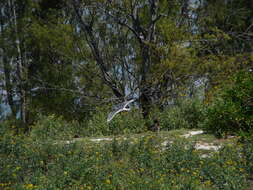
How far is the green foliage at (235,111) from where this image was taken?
6.58m

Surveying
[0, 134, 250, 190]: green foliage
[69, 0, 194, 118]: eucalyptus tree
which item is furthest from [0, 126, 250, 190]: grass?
[69, 0, 194, 118]: eucalyptus tree

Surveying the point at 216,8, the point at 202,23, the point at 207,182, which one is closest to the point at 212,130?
the point at 207,182

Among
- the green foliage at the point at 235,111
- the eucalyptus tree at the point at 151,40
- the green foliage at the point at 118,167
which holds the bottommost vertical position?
the green foliage at the point at 118,167

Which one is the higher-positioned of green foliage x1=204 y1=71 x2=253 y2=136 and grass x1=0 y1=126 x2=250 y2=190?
green foliage x1=204 y1=71 x2=253 y2=136

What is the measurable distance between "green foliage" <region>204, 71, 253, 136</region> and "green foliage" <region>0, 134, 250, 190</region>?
1433 mm

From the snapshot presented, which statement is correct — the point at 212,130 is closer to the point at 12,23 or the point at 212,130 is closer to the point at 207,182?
the point at 207,182

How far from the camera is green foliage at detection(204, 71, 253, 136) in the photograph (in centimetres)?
658

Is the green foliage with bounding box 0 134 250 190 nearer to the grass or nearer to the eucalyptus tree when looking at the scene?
the grass

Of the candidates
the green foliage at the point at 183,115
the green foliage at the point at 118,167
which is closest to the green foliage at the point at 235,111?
the green foliage at the point at 118,167

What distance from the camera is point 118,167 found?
436 cm

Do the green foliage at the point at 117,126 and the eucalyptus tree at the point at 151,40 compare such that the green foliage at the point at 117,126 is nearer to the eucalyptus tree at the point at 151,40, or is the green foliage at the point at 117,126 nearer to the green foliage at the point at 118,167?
the eucalyptus tree at the point at 151,40

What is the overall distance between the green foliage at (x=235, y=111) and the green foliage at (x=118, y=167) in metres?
1.43

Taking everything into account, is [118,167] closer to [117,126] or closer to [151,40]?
[117,126]

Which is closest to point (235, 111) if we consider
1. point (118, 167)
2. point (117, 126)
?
point (118, 167)
